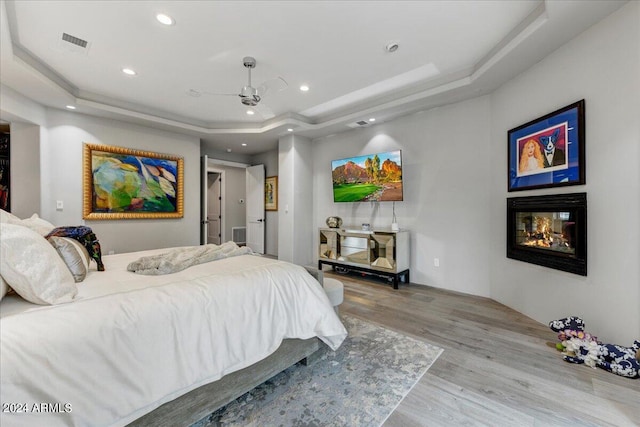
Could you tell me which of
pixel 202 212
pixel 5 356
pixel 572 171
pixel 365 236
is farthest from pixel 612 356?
pixel 202 212

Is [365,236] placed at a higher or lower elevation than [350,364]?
higher

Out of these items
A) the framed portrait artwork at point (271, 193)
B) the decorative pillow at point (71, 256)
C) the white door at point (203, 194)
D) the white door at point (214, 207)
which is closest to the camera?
the decorative pillow at point (71, 256)

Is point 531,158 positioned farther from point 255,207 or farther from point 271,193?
point 255,207

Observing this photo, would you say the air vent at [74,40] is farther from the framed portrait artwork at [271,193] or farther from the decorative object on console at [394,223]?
the decorative object on console at [394,223]

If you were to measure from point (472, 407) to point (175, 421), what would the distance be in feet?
5.36

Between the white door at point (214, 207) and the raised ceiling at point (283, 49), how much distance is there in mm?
3702

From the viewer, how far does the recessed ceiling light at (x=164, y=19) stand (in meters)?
2.22

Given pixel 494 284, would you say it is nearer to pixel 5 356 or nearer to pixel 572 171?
pixel 572 171

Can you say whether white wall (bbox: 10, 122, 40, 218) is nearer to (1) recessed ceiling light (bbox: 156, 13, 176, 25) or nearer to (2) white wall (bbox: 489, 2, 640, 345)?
(1) recessed ceiling light (bbox: 156, 13, 176, 25)

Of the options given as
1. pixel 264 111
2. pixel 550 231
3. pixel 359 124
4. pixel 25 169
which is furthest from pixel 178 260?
pixel 359 124

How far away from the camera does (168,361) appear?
126 centimetres

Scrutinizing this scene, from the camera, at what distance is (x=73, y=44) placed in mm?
2582

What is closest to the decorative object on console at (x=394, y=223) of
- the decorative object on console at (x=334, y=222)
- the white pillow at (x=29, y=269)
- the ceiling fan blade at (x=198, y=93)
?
the decorative object on console at (x=334, y=222)

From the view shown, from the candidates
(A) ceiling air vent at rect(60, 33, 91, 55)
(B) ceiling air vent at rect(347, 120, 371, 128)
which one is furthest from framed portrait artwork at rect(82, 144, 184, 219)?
(B) ceiling air vent at rect(347, 120, 371, 128)
